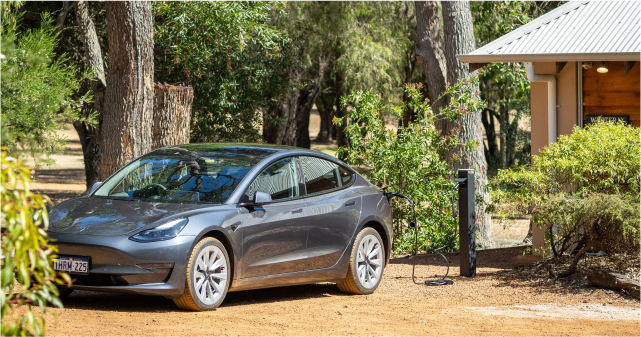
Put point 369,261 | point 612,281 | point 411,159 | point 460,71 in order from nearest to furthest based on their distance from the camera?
point 612,281, point 369,261, point 411,159, point 460,71

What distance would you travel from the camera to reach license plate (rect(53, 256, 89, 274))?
6.70 meters

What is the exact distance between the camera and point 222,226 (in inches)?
279

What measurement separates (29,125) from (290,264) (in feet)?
14.8

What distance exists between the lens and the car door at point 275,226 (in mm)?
7406

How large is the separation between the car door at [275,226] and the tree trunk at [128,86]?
4309 mm

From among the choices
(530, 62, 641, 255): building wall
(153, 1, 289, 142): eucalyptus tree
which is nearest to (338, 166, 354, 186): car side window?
(530, 62, 641, 255): building wall

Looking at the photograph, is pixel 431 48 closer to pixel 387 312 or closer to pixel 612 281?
pixel 612 281

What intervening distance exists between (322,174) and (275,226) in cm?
108

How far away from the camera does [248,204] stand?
7.44 metres

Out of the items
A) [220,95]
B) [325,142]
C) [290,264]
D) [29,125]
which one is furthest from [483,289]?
[325,142]

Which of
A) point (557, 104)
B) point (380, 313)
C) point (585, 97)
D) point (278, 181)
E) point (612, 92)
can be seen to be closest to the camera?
point (380, 313)

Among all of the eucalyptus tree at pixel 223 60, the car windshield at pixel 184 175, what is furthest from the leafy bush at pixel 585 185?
the eucalyptus tree at pixel 223 60

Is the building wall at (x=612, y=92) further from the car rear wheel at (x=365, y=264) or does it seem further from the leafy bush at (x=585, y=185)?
the car rear wheel at (x=365, y=264)

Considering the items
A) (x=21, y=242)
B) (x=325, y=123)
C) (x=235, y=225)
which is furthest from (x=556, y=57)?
(x=325, y=123)
